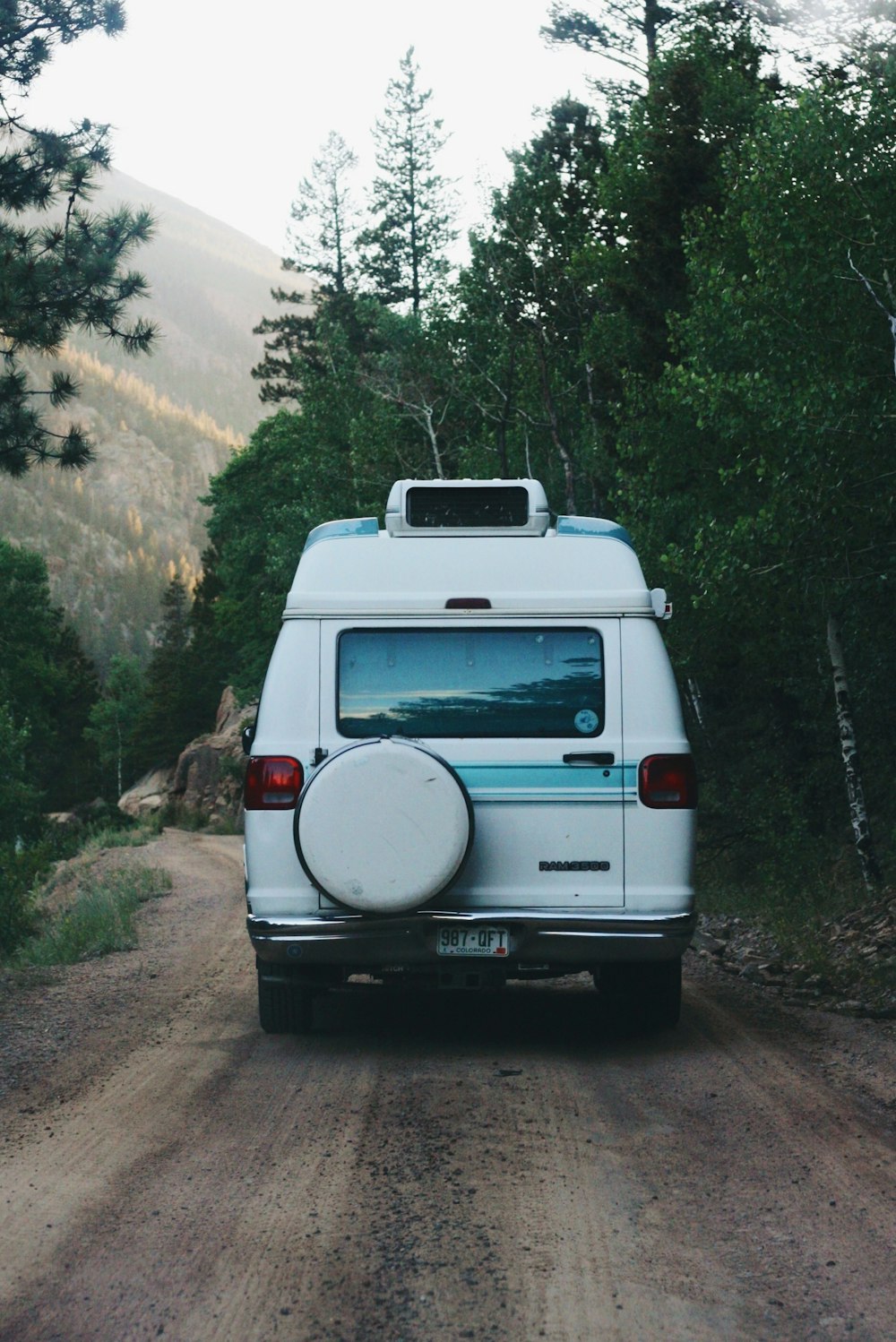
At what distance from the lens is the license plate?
7.38 m

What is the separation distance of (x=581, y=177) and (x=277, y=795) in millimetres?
29367

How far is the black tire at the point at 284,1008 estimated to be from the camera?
8.09 meters

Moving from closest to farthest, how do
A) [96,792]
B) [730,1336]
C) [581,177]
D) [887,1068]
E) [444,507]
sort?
[730,1336] → [887,1068] → [444,507] → [581,177] → [96,792]

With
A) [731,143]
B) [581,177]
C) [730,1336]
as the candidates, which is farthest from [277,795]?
[581,177]

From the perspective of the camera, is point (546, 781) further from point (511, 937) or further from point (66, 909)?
point (66, 909)

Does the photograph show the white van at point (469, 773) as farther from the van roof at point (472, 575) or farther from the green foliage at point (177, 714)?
the green foliage at point (177, 714)

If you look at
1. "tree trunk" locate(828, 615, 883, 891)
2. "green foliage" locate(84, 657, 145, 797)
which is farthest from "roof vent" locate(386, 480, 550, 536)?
"green foliage" locate(84, 657, 145, 797)

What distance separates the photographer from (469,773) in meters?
7.45

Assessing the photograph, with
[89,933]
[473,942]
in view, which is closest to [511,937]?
[473,942]

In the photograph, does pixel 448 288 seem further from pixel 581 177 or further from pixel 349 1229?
pixel 349 1229

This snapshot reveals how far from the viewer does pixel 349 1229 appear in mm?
4586

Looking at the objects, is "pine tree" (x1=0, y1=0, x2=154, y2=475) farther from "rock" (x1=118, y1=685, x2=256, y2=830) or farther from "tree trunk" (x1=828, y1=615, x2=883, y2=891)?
"rock" (x1=118, y1=685, x2=256, y2=830)

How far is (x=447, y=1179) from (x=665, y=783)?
2891 millimetres

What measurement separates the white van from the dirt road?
679 millimetres
